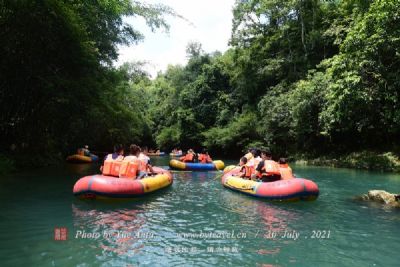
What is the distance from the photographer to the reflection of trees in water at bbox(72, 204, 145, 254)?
5.68m

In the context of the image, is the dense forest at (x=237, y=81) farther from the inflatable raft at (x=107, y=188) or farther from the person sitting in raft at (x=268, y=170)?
the person sitting in raft at (x=268, y=170)

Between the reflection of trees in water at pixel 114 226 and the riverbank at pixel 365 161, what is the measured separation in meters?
13.7

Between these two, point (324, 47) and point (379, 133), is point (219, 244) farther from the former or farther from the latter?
point (324, 47)

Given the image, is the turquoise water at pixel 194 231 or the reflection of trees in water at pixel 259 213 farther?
the reflection of trees in water at pixel 259 213

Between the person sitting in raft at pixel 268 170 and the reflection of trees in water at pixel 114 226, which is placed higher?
the person sitting in raft at pixel 268 170

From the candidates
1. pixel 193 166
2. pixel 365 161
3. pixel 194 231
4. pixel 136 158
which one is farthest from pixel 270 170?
pixel 365 161

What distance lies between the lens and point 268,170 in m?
9.91

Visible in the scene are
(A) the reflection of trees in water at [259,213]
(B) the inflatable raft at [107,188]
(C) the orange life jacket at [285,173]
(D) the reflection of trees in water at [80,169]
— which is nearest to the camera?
(A) the reflection of trees in water at [259,213]

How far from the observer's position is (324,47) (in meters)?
24.5

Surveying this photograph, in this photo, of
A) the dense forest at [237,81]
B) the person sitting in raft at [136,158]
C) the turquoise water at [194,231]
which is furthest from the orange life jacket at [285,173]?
the dense forest at [237,81]

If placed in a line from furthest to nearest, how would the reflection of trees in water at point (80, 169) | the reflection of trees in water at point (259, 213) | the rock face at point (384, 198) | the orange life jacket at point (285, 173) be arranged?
the reflection of trees in water at point (80, 169), the orange life jacket at point (285, 173), the rock face at point (384, 198), the reflection of trees in water at point (259, 213)

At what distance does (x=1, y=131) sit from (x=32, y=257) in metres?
13.1

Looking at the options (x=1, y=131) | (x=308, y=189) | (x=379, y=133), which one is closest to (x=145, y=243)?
(x=308, y=189)

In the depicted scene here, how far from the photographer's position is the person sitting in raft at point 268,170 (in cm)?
988
